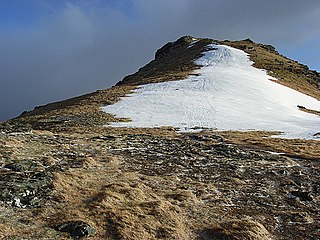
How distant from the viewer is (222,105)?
53406mm

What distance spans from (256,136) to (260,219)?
69.3ft

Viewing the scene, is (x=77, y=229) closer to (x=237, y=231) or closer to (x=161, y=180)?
(x=237, y=231)

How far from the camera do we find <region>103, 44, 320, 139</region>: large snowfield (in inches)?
1636

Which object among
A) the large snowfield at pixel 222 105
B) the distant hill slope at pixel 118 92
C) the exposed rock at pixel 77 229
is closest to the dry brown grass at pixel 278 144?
the large snowfield at pixel 222 105

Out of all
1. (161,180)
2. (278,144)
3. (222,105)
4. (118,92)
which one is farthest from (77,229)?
(118,92)

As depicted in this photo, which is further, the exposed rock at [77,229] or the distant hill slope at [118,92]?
the distant hill slope at [118,92]

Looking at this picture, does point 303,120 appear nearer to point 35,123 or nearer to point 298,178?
point 298,178

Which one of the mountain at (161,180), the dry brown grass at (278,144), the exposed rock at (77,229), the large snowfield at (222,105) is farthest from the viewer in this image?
the large snowfield at (222,105)

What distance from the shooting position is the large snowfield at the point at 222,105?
4156 centimetres

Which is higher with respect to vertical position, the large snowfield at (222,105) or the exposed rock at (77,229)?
the large snowfield at (222,105)

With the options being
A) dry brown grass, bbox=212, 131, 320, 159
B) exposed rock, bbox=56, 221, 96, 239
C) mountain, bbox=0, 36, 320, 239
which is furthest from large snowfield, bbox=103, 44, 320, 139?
exposed rock, bbox=56, 221, 96, 239

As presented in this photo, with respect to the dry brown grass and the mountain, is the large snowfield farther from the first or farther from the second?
the dry brown grass

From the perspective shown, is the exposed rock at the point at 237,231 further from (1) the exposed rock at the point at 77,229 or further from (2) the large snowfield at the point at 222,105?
(2) the large snowfield at the point at 222,105

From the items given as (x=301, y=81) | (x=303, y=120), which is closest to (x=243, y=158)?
(x=303, y=120)
